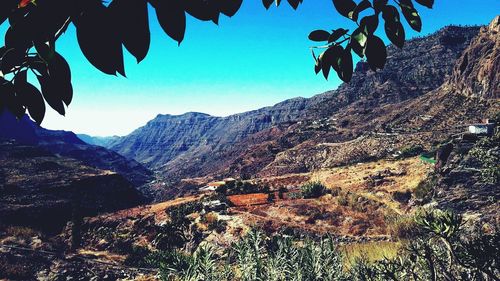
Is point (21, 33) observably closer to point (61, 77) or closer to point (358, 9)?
point (61, 77)

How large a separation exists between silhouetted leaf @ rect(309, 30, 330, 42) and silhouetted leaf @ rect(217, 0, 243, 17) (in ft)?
1.73

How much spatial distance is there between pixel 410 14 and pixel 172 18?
3.05 feet

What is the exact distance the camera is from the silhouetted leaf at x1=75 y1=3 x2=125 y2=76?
0.68 m

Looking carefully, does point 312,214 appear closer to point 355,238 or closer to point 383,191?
point 355,238

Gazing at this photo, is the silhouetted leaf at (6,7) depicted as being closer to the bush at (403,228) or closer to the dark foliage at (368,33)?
the dark foliage at (368,33)

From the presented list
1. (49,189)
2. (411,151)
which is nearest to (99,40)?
(49,189)

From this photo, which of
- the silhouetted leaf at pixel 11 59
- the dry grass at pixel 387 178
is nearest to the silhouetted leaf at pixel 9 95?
the silhouetted leaf at pixel 11 59

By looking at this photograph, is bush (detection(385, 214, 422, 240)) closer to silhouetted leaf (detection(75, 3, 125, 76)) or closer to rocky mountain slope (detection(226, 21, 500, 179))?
rocky mountain slope (detection(226, 21, 500, 179))

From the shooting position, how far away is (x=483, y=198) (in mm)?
23234

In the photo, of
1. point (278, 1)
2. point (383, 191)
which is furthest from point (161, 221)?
point (278, 1)

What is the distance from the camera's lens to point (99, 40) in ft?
2.27

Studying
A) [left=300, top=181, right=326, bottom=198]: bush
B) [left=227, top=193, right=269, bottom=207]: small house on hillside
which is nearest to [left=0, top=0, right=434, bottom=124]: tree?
[left=227, top=193, right=269, bottom=207]: small house on hillside

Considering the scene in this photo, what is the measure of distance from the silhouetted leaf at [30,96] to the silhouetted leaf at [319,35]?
96 centimetres

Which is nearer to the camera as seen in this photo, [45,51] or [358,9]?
[45,51]
